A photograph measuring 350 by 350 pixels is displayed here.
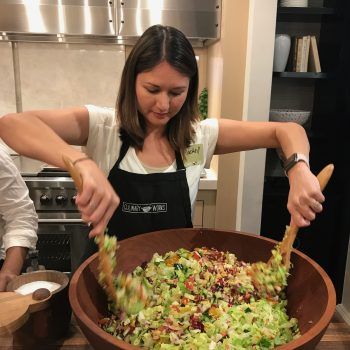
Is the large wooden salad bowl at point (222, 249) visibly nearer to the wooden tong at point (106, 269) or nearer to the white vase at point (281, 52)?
the wooden tong at point (106, 269)

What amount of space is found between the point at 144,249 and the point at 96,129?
1.54 feet

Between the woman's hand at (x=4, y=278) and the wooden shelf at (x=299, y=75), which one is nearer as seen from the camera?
the woman's hand at (x=4, y=278)

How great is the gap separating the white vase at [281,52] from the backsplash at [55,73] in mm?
1134

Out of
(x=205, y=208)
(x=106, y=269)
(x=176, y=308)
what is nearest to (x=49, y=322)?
(x=106, y=269)

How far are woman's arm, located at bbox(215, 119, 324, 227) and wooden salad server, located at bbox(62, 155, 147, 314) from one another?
43 centimetres

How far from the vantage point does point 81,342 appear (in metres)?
0.92

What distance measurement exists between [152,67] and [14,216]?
74cm

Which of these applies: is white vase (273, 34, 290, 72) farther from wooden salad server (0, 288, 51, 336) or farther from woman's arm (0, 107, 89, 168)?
wooden salad server (0, 288, 51, 336)

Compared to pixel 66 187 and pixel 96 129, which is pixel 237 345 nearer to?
pixel 96 129

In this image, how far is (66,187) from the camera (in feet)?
A: 7.48

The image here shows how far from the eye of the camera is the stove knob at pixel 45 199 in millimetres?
2250

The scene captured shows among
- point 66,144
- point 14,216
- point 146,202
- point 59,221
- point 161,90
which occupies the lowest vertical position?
point 59,221

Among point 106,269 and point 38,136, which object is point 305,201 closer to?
point 106,269

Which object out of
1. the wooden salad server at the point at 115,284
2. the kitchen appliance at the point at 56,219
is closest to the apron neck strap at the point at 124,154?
the wooden salad server at the point at 115,284
